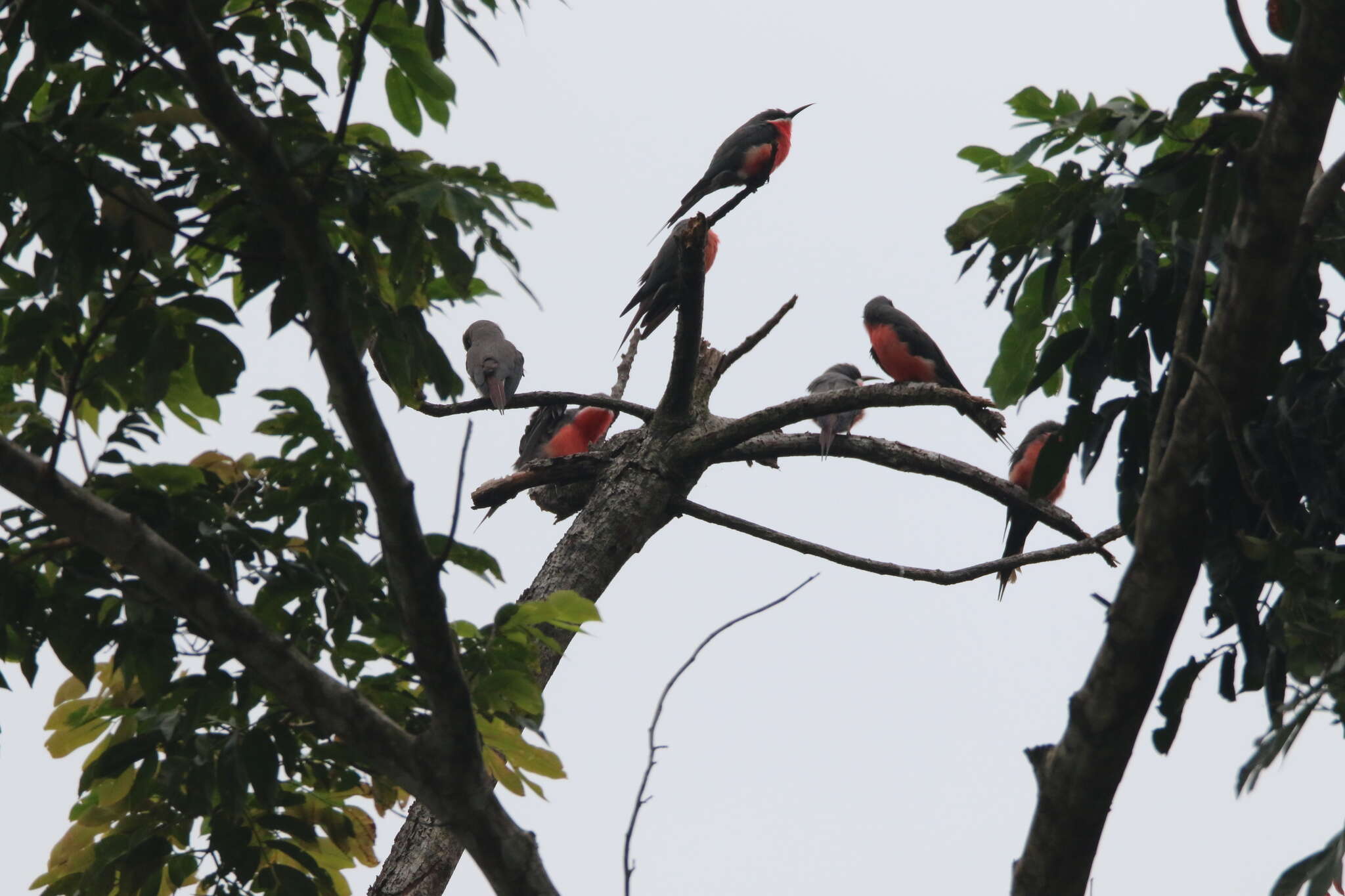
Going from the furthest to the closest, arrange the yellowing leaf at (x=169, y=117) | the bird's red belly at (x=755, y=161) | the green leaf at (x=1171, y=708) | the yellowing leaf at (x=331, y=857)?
the bird's red belly at (x=755, y=161)
the yellowing leaf at (x=331, y=857)
the green leaf at (x=1171, y=708)
the yellowing leaf at (x=169, y=117)

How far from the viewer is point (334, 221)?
274cm

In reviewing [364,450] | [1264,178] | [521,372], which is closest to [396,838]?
[364,450]

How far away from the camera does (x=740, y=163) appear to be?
807cm

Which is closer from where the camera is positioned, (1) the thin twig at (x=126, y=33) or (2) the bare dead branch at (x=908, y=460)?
(1) the thin twig at (x=126, y=33)

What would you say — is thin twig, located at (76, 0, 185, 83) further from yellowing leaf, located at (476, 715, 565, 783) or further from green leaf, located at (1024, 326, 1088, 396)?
green leaf, located at (1024, 326, 1088, 396)

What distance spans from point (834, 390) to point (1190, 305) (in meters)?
3.33

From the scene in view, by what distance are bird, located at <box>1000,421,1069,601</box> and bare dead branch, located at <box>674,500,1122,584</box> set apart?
525 mm

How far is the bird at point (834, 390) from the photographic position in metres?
5.71

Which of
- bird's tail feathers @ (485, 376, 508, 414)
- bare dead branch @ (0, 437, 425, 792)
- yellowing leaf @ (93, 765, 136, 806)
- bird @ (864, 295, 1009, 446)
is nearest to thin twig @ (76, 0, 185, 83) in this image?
bare dead branch @ (0, 437, 425, 792)

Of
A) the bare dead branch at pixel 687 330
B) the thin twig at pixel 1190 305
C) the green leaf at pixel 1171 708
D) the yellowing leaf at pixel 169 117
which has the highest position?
the bare dead branch at pixel 687 330

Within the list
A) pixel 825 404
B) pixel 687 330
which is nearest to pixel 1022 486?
pixel 825 404

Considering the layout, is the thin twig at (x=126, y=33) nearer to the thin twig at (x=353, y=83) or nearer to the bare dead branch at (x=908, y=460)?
the thin twig at (x=353, y=83)

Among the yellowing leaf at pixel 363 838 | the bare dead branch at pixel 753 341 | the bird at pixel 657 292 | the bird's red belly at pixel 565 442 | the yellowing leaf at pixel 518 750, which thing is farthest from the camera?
the bird's red belly at pixel 565 442

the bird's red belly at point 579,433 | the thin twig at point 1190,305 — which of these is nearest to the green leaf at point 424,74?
the thin twig at point 1190,305
